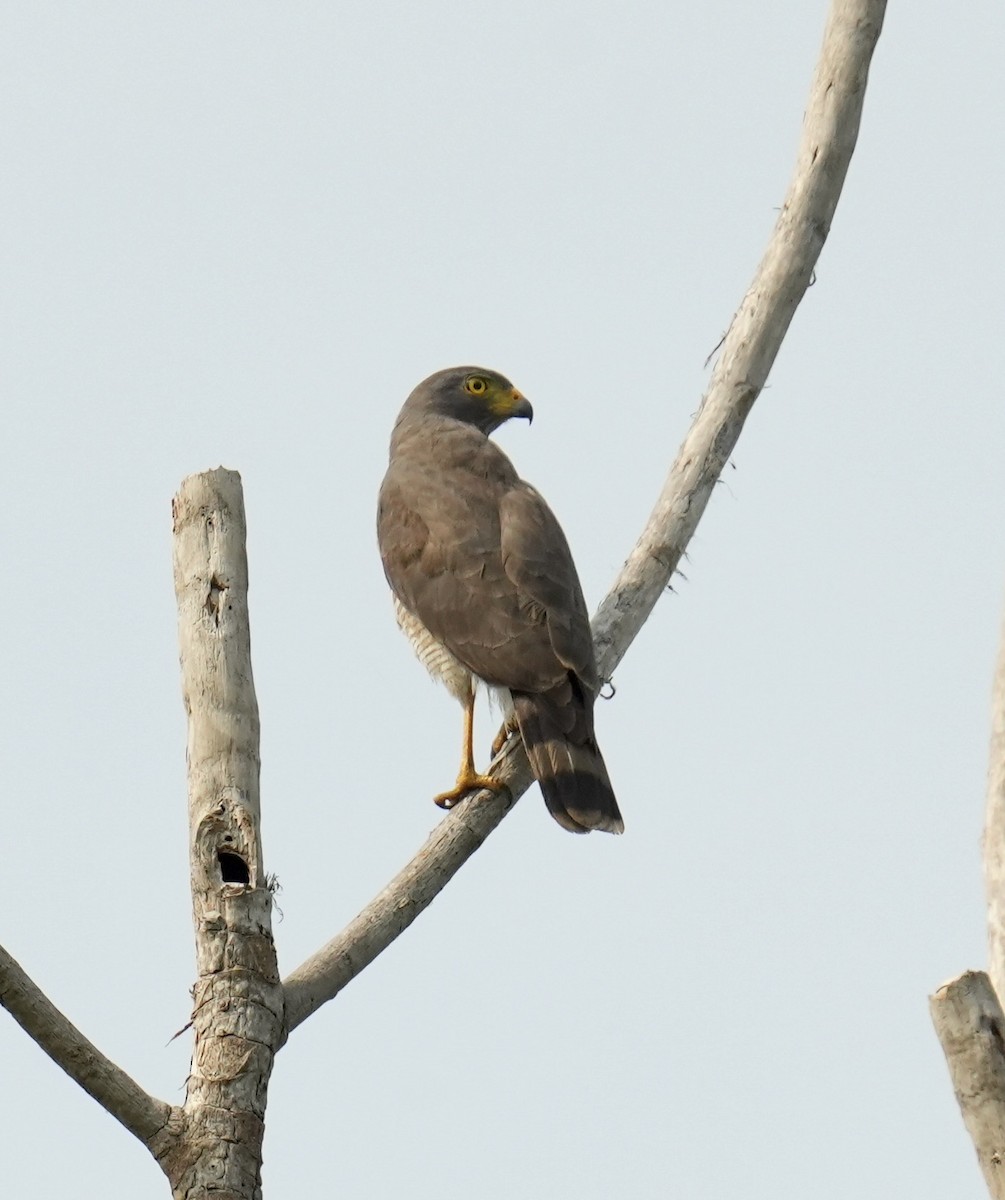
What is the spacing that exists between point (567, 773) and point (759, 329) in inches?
61.6

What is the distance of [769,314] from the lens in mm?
5973

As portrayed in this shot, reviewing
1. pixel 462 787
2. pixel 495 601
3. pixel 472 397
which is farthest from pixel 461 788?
pixel 472 397

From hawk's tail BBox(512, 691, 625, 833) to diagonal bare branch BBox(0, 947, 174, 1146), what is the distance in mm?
1990

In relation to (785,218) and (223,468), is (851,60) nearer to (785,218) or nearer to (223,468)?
(785,218)

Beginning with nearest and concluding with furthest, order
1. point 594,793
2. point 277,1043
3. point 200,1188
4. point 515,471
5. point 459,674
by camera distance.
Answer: point 200,1188 < point 277,1043 < point 594,793 < point 459,674 < point 515,471

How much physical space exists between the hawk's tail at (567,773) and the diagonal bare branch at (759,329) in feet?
0.45

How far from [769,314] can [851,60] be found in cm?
89

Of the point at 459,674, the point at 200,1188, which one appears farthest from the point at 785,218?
the point at 200,1188

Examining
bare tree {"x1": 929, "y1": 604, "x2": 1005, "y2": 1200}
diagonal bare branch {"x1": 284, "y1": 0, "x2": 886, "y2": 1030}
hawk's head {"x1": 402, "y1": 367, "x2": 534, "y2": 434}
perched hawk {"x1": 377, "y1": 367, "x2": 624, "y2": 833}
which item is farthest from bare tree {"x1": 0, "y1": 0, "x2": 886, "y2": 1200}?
hawk's head {"x1": 402, "y1": 367, "x2": 534, "y2": 434}

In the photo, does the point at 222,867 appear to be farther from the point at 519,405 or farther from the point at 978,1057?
the point at 519,405

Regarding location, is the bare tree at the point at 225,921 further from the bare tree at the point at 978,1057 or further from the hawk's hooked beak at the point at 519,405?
the hawk's hooked beak at the point at 519,405

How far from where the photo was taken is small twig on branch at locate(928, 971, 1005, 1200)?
143 inches

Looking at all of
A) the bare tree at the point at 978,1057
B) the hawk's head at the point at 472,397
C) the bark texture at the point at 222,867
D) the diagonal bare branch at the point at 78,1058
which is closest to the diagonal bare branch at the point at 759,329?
the bark texture at the point at 222,867

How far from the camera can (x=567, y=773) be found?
18.7 feet
